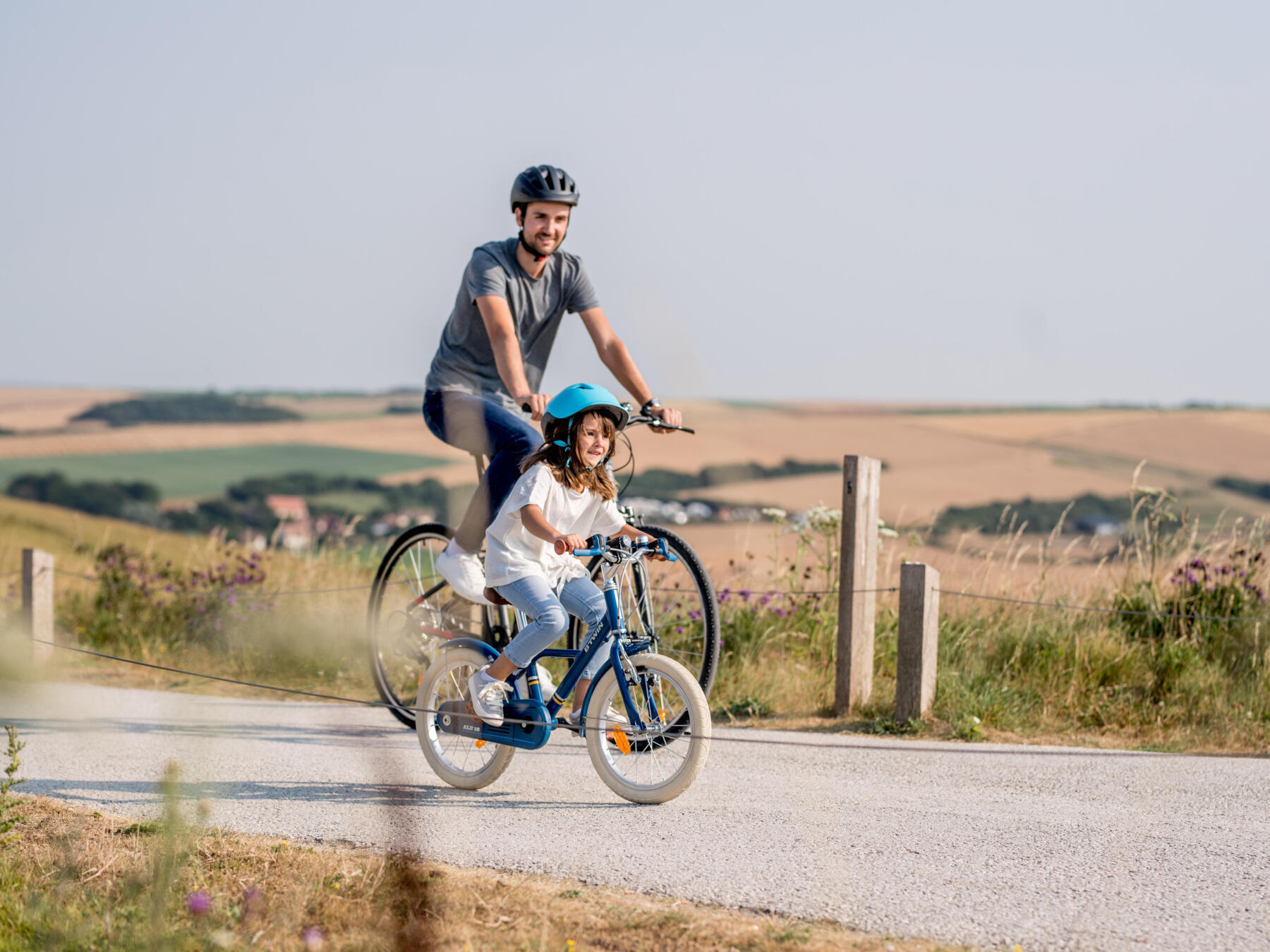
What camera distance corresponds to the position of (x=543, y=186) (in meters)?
5.48

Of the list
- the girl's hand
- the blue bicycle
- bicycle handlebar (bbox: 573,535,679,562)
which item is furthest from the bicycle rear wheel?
the girl's hand

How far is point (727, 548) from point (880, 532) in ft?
3.80

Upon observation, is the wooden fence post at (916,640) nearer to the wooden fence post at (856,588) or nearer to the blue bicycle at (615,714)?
the wooden fence post at (856,588)

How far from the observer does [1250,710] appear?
673 centimetres

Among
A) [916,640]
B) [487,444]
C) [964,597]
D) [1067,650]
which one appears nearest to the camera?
[487,444]

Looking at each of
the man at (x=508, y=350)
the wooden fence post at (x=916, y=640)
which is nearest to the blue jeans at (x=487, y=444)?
the man at (x=508, y=350)

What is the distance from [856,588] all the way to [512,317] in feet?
8.05

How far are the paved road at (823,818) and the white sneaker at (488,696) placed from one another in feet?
1.07

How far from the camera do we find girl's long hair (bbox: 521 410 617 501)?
15.6ft

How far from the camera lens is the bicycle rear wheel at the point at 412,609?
610 cm

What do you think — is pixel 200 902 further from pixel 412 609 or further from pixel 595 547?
pixel 412 609

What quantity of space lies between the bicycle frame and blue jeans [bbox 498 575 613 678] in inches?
1.6

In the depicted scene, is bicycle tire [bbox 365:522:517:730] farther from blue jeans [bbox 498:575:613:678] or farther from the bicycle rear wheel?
blue jeans [bbox 498:575:613:678]

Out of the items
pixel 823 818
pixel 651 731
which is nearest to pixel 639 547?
pixel 651 731
